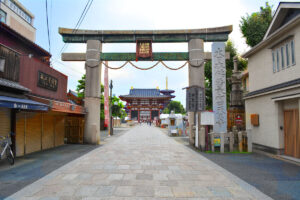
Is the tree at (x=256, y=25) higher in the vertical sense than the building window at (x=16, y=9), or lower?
lower

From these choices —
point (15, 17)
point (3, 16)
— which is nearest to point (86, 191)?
point (3, 16)

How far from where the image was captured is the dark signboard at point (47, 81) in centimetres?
1040

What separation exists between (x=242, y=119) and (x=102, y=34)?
38.9 ft

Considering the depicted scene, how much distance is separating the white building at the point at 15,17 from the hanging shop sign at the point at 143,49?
75.9 feet

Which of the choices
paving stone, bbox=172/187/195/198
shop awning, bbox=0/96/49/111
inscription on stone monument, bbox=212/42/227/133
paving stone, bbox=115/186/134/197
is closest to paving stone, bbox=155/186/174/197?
paving stone, bbox=172/187/195/198

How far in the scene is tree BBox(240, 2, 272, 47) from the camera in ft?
56.7

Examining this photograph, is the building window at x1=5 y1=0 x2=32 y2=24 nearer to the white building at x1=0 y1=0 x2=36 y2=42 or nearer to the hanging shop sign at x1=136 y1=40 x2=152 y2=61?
the white building at x1=0 y1=0 x2=36 y2=42

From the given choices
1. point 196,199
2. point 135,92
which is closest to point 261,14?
point 196,199

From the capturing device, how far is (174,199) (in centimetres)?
423

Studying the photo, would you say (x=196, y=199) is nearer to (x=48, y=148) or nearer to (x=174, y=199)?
(x=174, y=199)

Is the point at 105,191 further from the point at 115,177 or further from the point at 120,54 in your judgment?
the point at 120,54

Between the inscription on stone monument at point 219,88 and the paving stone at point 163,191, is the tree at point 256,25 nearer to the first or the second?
the inscription on stone monument at point 219,88

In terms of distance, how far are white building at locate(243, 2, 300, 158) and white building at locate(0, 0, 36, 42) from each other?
31281 millimetres

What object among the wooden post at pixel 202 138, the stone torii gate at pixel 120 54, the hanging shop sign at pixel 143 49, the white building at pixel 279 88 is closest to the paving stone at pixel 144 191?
the wooden post at pixel 202 138
